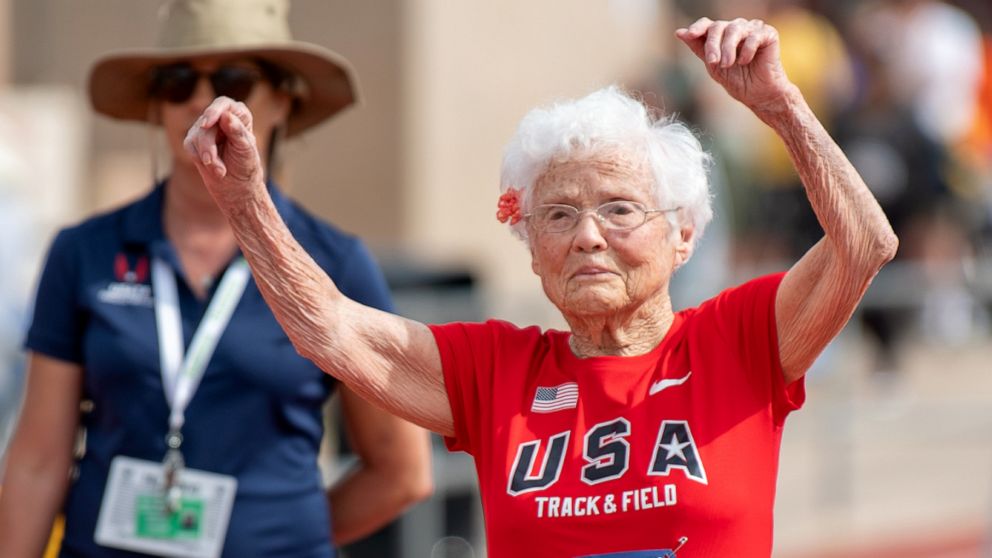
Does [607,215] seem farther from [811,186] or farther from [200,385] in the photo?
[200,385]

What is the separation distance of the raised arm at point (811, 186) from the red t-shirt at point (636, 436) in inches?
3.8

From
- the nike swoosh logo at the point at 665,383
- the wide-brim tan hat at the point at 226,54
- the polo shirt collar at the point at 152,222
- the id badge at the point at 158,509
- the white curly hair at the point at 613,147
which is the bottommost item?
the id badge at the point at 158,509

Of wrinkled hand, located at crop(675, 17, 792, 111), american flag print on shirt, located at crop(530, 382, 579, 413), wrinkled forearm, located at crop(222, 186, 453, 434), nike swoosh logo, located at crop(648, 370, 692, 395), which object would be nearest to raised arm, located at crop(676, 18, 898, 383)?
wrinkled hand, located at crop(675, 17, 792, 111)

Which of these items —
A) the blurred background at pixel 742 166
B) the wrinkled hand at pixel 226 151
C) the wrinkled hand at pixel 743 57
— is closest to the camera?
the wrinkled hand at pixel 743 57

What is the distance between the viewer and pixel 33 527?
393cm

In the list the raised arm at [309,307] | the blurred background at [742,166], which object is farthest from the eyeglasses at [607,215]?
the blurred background at [742,166]

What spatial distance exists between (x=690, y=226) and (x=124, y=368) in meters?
1.30

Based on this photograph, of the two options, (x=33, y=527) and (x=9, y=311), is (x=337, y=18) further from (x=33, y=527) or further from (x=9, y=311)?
(x=33, y=527)

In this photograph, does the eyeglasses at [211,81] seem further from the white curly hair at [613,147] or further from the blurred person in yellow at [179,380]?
the white curly hair at [613,147]

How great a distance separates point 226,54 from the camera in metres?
4.02

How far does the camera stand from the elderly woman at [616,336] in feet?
10.2

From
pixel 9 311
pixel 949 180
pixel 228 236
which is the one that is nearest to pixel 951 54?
pixel 949 180

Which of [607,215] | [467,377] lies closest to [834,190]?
[607,215]

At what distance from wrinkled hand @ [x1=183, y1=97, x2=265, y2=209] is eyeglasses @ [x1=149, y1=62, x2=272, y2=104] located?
867 millimetres
